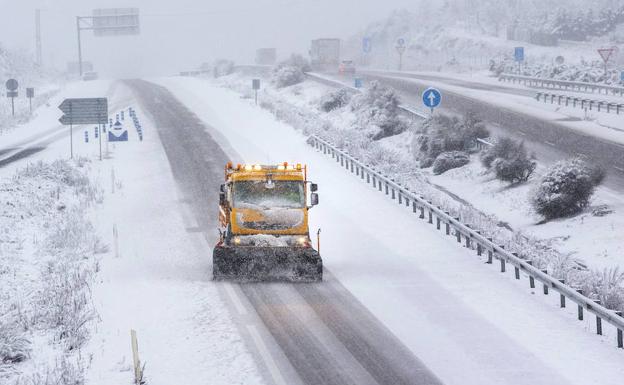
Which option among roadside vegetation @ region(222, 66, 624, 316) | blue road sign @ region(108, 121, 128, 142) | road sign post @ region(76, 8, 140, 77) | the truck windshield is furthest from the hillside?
the truck windshield

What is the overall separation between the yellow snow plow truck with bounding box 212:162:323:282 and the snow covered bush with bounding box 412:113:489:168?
1972 centimetres

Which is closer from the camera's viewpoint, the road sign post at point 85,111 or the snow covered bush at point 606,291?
the snow covered bush at point 606,291

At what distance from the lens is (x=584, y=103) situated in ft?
147

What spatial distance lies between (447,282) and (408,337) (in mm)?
3796

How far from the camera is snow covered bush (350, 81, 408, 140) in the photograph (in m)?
42.8

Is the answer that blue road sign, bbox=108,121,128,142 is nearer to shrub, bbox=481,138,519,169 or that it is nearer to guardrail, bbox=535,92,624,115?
shrub, bbox=481,138,519,169

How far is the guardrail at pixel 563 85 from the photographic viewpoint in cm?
5028

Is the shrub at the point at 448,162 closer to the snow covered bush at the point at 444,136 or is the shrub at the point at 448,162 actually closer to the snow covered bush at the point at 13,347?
the snow covered bush at the point at 444,136

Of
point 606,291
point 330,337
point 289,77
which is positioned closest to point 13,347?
point 330,337

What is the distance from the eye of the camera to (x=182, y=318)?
14.4 meters

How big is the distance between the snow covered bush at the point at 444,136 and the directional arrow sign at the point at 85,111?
1397 centimetres

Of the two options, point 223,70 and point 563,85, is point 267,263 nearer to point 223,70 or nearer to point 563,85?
point 563,85

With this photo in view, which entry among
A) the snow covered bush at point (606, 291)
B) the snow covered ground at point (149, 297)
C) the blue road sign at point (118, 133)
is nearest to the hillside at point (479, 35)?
the blue road sign at point (118, 133)

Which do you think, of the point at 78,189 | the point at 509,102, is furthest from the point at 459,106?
the point at 78,189
